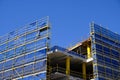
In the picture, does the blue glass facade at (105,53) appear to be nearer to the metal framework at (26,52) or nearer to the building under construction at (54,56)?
the building under construction at (54,56)

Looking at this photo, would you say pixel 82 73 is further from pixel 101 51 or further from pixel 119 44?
pixel 119 44

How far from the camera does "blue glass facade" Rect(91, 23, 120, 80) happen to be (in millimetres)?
37875

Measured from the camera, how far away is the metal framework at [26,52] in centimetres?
3672

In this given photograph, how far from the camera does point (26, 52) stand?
38938 mm

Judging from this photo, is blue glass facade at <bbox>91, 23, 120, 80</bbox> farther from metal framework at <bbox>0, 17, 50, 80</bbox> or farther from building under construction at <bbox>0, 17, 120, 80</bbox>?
metal framework at <bbox>0, 17, 50, 80</bbox>

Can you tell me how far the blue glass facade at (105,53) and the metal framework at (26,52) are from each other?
5769 millimetres

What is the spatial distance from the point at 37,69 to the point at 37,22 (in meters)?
6.31

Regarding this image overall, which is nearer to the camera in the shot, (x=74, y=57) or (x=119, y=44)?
(x=74, y=57)

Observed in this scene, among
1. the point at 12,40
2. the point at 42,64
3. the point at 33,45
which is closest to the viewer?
the point at 42,64

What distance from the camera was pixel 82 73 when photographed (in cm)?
3950

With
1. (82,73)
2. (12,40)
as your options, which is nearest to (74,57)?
(82,73)

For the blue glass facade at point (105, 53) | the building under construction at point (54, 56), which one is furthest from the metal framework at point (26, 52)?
the blue glass facade at point (105, 53)

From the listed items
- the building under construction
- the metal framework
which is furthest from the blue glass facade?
the metal framework

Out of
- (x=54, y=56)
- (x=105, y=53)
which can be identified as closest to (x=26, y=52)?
(x=54, y=56)
